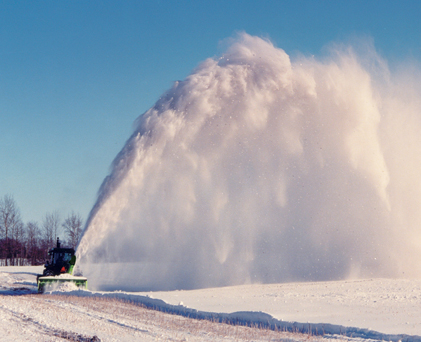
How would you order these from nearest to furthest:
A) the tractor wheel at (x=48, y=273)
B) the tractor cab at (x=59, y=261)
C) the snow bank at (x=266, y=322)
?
1. the snow bank at (x=266, y=322)
2. the tractor wheel at (x=48, y=273)
3. the tractor cab at (x=59, y=261)

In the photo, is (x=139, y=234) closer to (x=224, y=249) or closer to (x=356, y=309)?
(x=224, y=249)

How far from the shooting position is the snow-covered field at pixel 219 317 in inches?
414

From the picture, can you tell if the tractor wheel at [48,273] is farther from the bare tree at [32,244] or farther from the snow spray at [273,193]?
the bare tree at [32,244]

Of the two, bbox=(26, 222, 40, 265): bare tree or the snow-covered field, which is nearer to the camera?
Answer: the snow-covered field

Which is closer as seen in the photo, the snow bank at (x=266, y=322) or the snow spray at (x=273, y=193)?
the snow bank at (x=266, y=322)

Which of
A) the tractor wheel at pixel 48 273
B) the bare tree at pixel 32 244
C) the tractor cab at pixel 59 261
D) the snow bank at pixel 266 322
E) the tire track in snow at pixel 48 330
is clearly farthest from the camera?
the bare tree at pixel 32 244

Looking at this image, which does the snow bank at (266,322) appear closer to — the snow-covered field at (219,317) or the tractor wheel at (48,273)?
the snow-covered field at (219,317)

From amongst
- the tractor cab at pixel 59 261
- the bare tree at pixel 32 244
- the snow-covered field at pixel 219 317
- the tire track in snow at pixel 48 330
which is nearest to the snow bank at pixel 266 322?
the snow-covered field at pixel 219 317

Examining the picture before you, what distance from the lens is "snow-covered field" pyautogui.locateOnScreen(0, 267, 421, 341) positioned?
10516mm

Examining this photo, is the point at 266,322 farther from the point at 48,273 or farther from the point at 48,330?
the point at 48,273

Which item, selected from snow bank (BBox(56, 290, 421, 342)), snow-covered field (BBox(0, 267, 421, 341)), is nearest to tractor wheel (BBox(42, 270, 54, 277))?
snow-covered field (BBox(0, 267, 421, 341))

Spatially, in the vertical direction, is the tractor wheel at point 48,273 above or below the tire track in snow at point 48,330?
below

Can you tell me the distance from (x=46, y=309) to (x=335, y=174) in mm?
22959

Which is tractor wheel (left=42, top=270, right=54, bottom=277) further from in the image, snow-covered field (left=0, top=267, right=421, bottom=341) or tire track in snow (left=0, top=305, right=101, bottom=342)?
tire track in snow (left=0, top=305, right=101, bottom=342)
